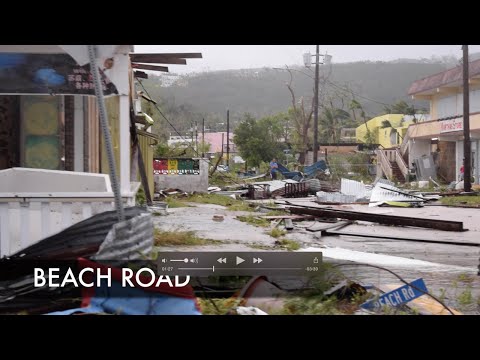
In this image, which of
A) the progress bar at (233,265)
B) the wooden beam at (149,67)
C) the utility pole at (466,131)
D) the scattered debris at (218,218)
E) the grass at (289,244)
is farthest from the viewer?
the scattered debris at (218,218)

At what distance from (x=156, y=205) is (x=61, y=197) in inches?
32.4

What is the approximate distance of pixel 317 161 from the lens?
13.7 feet

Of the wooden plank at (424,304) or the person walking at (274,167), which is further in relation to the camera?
the person walking at (274,167)

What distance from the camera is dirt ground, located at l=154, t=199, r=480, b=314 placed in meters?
3.12

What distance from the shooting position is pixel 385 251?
133 inches

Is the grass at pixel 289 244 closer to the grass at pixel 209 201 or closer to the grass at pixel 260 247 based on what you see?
the grass at pixel 260 247

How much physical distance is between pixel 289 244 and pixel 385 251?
51 cm

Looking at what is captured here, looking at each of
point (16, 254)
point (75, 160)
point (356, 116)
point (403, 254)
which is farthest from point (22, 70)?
point (403, 254)

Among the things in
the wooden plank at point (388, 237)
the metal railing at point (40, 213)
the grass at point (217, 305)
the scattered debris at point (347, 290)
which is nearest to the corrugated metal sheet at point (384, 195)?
the wooden plank at point (388, 237)

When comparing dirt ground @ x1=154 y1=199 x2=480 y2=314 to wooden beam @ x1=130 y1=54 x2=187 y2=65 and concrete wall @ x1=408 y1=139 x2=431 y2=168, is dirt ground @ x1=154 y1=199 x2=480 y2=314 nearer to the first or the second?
concrete wall @ x1=408 y1=139 x2=431 y2=168

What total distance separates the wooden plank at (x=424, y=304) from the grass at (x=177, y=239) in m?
0.86

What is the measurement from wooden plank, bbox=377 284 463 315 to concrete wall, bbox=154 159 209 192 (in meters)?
1.70

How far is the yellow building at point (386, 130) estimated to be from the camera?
11.6ft
